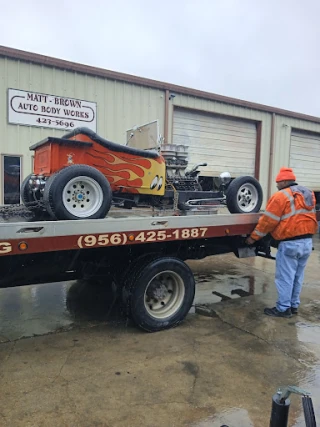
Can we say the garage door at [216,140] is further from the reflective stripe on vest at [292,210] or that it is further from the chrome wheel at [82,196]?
the chrome wheel at [82,196]

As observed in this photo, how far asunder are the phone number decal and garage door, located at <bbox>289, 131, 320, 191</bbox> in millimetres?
10969

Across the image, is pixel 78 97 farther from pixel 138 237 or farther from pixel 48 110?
pixel 138 237

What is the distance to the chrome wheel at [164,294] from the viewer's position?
4.23 meters

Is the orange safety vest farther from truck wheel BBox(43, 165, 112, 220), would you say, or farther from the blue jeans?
truck wheel BBox(43, 165, 112, 220)

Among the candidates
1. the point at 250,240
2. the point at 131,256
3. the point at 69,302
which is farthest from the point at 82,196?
the point at 250,240

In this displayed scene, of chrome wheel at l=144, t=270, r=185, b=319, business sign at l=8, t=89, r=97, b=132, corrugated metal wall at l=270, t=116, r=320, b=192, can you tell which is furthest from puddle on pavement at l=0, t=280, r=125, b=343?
corrugated metal wall at l=270, t=116, r=320, b=192

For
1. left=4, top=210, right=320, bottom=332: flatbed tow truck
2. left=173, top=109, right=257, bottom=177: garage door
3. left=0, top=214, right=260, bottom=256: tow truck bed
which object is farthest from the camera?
→ left=173, top=109, right=257, bottom=177: garage door

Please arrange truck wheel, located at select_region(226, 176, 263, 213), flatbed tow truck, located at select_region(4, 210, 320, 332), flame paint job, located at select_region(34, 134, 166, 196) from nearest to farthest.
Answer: flatbed tow truck, located at select_region(4, 210, 320, 332) < flame paint job, located at select_region(34, 134, 166, 196) < truck wheel, located at select_region(226, 176, 263, 213)

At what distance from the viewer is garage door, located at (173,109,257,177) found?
1130 cm

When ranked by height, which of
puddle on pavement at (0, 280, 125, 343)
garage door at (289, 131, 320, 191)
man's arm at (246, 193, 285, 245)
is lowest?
puddle on pavement at (0, 280, 125, 343)

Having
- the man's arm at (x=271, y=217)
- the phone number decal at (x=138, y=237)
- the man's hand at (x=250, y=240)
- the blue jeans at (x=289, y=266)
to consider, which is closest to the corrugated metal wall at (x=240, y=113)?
the man's hand at (x=250, y=240)

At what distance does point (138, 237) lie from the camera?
12.4ft

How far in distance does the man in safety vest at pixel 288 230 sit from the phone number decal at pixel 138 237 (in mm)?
948

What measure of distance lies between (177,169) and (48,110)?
4.65 metres
